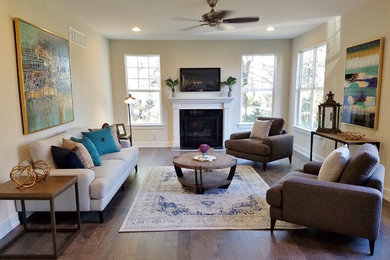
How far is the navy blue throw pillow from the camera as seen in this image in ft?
9.75

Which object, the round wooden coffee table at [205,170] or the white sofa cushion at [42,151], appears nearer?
the white sofa cushion at [42,151]

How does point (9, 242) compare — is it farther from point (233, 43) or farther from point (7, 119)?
point (233, 43)

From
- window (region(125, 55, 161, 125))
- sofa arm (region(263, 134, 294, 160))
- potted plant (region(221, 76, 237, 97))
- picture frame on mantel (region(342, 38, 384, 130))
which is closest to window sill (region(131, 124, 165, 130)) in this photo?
window (region(125, 55, 161, 125))

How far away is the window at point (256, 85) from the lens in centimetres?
670

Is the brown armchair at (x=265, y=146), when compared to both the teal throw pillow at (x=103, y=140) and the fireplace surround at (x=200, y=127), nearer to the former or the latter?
the fireplace surround at (x=200, y=127)

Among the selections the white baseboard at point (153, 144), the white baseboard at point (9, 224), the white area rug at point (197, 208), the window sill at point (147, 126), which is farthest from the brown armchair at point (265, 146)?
the white baseboard at point (9, 224)

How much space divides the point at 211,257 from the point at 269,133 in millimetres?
3430

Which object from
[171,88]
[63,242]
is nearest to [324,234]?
[63,242]

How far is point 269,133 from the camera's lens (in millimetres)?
5266

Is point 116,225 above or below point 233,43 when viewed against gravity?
below

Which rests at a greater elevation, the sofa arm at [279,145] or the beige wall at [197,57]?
the beige wall at [197,57]

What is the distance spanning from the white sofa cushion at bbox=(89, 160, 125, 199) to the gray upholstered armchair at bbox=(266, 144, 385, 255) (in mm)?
1746

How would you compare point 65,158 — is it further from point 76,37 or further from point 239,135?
point 239,135

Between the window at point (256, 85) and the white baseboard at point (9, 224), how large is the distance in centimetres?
524
